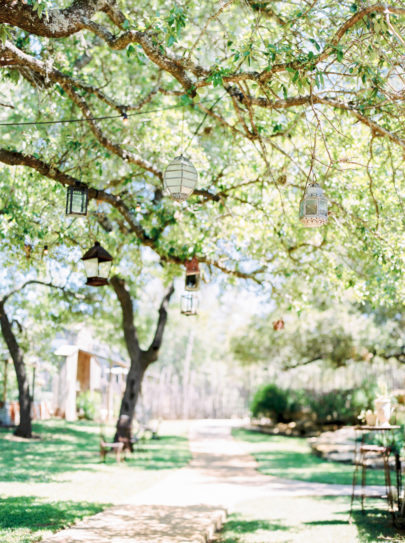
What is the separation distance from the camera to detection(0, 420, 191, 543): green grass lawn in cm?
768

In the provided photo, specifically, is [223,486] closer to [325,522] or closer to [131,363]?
[325,522]

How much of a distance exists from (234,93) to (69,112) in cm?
522

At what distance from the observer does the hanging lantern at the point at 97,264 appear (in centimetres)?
737

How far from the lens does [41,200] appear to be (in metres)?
10.2

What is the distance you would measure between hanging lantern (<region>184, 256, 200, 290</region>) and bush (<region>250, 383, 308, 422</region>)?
1685 centimetres

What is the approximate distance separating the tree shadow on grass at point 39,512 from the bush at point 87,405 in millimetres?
20567

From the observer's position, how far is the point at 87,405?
2938 cm

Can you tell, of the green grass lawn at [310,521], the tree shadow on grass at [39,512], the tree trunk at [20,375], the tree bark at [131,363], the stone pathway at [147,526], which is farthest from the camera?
the tree trunk at [20,375]

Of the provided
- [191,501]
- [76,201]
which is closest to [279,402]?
[191,501]

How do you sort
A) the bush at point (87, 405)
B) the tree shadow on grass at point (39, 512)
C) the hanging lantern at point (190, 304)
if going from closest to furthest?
1. the tree shadow on grass at point (39, 512)
2. the hanging lantern at point (190, 304)
3. the bush at point (87, 405)

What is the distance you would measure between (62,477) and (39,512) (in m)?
3.57

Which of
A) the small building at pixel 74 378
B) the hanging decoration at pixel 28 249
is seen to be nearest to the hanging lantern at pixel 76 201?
the hanging decoration at pixel 28 249

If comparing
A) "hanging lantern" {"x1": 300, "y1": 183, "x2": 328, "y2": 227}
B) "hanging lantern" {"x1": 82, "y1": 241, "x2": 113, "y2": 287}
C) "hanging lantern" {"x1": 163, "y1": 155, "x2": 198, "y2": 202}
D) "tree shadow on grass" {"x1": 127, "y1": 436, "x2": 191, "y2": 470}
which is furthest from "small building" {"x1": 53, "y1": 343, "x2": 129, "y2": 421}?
"hanging lantern" {"x1": 300, "y1": 183, "x2": 328, "y2": 227}

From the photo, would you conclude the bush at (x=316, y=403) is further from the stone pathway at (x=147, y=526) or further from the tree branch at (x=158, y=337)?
the stone pathway at (x=147, y=526)
